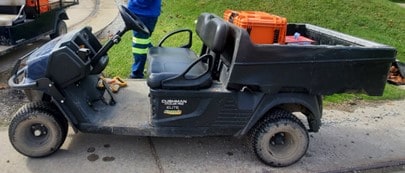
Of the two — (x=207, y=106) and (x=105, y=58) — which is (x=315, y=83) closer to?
(x=207, y=106)

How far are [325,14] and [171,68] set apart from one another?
5.65 meters

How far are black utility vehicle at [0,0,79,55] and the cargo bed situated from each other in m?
3.30

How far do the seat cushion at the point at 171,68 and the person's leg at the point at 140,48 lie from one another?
705mm

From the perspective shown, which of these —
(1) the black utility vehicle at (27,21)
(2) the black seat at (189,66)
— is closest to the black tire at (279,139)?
(2) the black seat at (189,66)

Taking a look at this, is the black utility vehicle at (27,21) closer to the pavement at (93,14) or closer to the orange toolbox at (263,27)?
the pavement at (93,14)

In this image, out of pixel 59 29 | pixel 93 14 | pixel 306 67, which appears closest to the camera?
pixel 306 67

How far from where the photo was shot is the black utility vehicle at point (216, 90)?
306cm

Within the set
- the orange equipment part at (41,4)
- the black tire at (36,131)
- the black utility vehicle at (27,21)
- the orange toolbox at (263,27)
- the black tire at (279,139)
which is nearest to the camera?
the black tire at (36,131)

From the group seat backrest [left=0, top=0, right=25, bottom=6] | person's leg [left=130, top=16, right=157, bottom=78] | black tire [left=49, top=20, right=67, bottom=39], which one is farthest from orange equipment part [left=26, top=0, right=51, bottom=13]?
person's leg [left=130, top=16, right=157, bottom=78]

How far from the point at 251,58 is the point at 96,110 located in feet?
4.24

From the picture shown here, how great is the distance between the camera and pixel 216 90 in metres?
3.12

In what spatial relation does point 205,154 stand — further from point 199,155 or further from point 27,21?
point 27,21

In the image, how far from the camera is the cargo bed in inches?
118

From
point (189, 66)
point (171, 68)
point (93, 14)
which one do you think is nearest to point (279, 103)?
point (189, 66)
